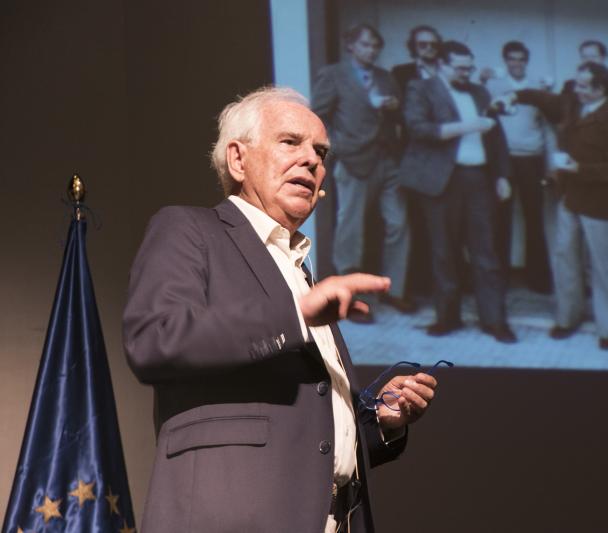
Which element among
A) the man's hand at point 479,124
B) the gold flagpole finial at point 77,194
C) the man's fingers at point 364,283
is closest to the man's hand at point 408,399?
the man's fingers at point 364,283

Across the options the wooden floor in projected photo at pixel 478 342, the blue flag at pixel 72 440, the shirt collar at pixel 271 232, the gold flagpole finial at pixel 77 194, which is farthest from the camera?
the wooden floor in projected photo at pixel 478 342

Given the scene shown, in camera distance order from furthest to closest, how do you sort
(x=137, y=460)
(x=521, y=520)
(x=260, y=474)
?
(x=137, y=460) → (x=521, y=520) → (x=260, y=474)

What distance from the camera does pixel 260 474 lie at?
1.48m

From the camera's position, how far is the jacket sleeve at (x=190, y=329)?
4.45ft

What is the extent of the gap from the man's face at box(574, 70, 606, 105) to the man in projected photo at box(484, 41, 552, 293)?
5.2 inches

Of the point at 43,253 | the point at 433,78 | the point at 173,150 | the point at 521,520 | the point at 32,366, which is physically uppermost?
the point at 433,78

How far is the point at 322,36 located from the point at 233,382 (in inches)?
83.3

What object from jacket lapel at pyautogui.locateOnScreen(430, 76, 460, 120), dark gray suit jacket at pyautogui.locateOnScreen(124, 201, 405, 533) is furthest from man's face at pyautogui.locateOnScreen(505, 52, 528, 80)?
dark gray suit jacket at pyautogui.locateOnScreen(124, 201, 405, 533)

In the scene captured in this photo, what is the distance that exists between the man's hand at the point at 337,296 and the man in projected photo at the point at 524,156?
1975mm

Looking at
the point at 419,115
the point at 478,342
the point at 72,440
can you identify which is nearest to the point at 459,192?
the point at 419,115

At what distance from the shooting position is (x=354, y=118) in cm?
332

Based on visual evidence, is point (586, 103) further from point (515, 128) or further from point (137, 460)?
point (137, 460)

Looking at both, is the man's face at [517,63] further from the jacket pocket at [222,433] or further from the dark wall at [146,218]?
the jacket pocket at [222,433]

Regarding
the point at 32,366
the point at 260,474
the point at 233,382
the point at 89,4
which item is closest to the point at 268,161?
the point at 233,382
